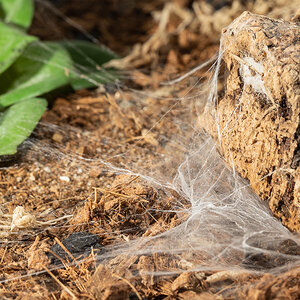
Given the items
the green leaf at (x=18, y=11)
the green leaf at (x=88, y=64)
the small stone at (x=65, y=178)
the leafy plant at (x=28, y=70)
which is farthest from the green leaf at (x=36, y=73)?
the small stone at (x=65, y=178)

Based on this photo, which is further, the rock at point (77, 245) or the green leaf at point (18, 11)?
the green leaf at point (18, 11)

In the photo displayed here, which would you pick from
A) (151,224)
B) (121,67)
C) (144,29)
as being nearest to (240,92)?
(151,224)

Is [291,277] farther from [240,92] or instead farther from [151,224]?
[240,92]

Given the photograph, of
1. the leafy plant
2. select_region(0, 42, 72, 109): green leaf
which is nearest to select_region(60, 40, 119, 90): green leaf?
the leafy plant

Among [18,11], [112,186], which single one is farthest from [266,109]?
[18,11]

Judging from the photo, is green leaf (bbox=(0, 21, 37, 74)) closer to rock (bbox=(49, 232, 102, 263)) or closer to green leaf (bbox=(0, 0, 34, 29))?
green leaf (bbox=(0, 0, 34, 29))

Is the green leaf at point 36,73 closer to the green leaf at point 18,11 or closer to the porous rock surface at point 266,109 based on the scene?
the green leaf at point 18,11
